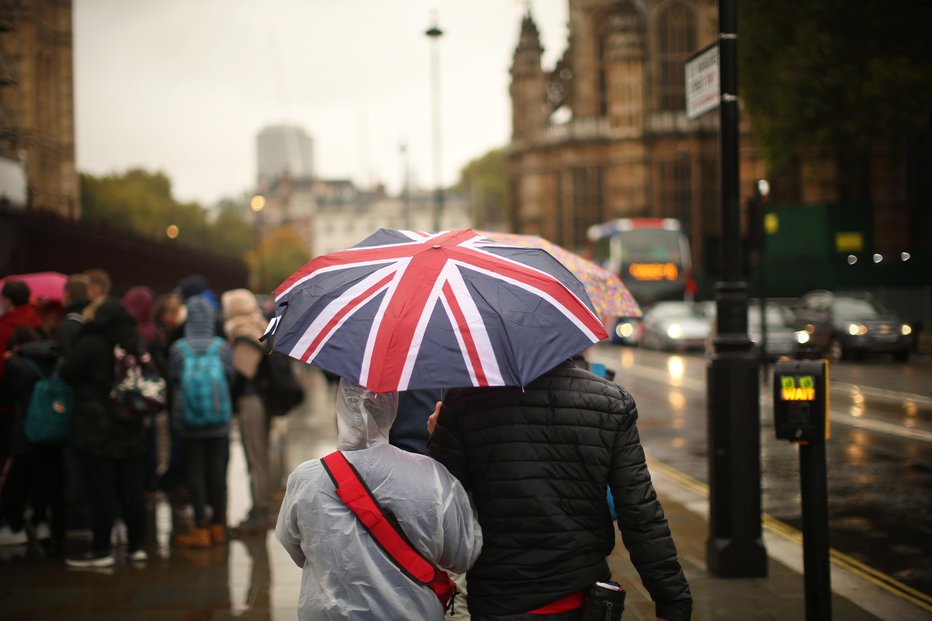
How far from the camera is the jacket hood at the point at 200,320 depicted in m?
7.60

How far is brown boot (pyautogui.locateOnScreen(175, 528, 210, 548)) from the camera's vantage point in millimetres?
7293

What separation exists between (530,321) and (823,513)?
2.86 m

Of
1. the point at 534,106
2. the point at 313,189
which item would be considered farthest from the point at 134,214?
the point at 313,189

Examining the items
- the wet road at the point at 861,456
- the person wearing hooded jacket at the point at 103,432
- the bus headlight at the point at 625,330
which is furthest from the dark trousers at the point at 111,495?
the bus headlight at the point at 625,330

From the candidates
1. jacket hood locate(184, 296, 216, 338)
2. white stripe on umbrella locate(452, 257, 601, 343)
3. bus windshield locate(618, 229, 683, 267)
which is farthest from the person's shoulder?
bus windshield locate(618, 229, 683, 267)

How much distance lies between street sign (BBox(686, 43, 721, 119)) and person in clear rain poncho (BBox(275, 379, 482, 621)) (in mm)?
4373

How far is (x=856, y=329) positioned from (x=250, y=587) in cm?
2201

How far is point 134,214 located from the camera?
286ft

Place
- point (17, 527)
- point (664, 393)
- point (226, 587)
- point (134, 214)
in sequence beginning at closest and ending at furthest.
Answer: point (226, 587)
point (17, 527)
point (664, 393)
point (134, 214)

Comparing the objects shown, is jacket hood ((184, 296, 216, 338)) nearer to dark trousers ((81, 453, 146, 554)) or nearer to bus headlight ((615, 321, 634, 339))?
dark trousers ((81, 453, 146, 554))

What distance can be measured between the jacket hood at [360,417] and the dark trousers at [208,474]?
4.89 m

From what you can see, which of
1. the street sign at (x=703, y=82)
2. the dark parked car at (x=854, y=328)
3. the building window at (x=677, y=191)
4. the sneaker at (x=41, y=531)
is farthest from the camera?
the building window at (x=677, y=191)

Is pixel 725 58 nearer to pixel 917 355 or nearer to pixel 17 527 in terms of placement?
pixel 17 527

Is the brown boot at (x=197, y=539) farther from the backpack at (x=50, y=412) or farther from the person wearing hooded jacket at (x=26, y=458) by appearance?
the backpack at (x=50, y=412)
